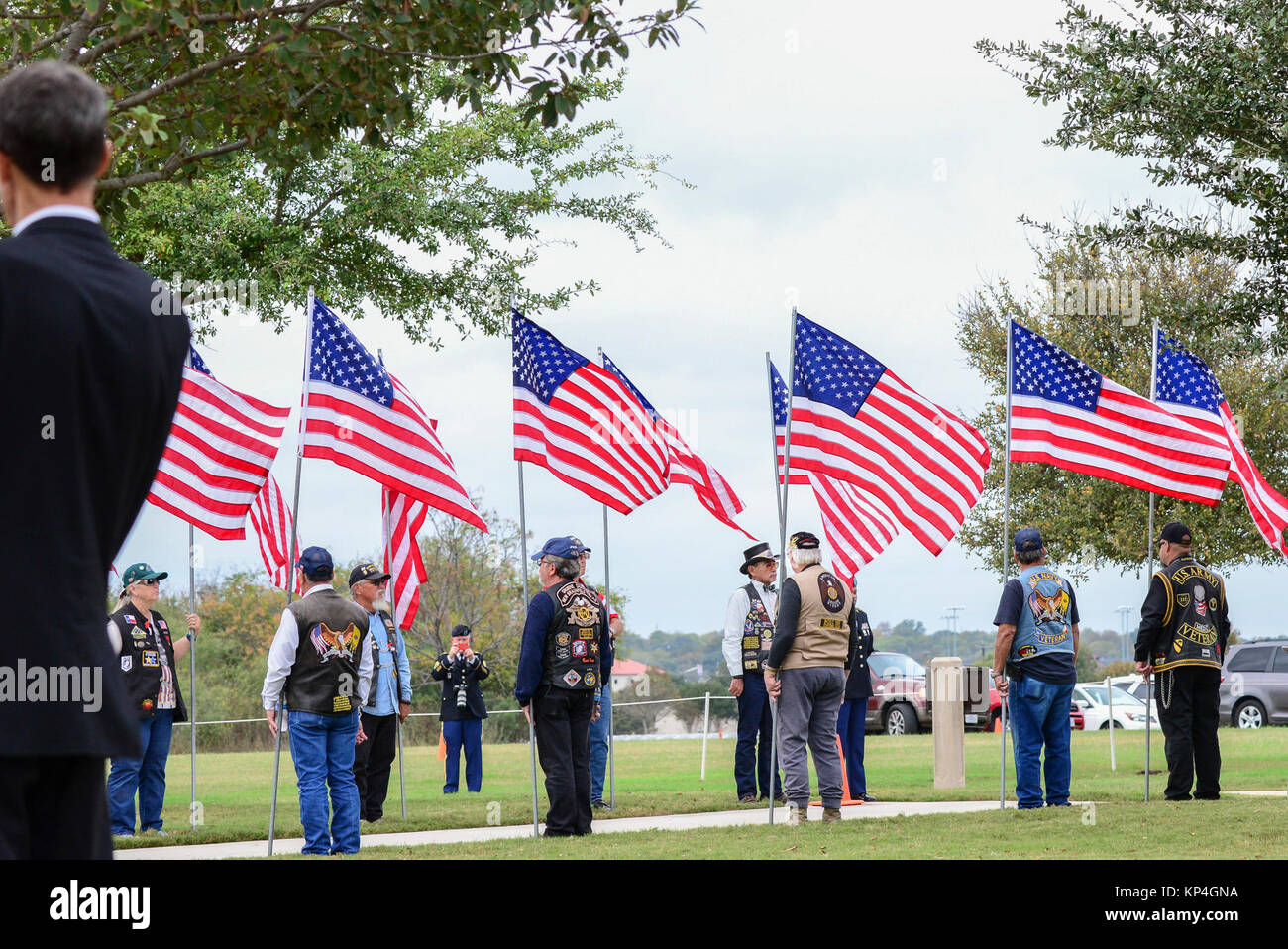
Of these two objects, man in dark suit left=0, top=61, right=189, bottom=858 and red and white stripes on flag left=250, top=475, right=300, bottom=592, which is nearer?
man in dark suit left=0, top=61, right=189, bottom=858

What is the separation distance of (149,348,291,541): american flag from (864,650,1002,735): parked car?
2123 cm

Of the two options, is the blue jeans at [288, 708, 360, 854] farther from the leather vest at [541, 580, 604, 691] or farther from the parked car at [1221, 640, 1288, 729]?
the parked car at [1221, 640, 1288, 729]

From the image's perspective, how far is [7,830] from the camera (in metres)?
2.58

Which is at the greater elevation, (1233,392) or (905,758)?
(1233,392)

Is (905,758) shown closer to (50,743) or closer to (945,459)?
(945,459)

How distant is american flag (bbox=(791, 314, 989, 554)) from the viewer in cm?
1227

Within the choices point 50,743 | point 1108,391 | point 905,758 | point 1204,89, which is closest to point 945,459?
point 1108,391

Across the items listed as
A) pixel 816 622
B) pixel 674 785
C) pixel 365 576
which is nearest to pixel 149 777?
pixel 365 576

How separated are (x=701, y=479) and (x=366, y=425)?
495 cm

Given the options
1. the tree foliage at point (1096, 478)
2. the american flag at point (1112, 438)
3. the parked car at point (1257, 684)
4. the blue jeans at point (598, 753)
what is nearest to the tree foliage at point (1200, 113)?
the american flag at point (1112, 438)

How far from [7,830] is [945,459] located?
415 inches

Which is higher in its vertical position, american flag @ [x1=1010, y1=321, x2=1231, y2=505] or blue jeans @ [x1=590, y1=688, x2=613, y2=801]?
american flag @ [x1=1010, y1=321, x2=1231, y2=505]

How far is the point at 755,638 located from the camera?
13453mm

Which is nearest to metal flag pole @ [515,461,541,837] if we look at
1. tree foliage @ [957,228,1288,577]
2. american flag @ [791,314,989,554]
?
american flag @ [791,314,989,554]
